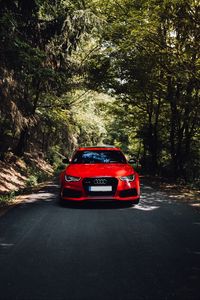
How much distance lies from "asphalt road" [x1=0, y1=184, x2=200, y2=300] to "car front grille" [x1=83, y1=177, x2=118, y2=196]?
54 cm

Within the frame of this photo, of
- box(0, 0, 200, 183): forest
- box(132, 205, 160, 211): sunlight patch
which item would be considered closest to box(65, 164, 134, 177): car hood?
box(132, 205, 160, 211): sunlight patch

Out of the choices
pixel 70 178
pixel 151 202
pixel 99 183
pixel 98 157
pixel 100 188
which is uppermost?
pixel 98 157

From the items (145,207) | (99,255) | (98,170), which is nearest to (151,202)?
(145,207)

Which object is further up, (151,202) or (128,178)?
(128,178)

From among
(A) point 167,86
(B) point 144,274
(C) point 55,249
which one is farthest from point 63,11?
(B) point 144,274

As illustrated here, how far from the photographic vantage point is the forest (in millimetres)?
12500

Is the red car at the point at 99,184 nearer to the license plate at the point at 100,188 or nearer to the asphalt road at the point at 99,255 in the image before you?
A: the license plate at the point at 100,188

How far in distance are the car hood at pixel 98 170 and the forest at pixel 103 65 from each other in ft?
10.4

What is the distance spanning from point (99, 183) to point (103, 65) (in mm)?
15044

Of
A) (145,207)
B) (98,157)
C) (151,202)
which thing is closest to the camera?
(145,207)

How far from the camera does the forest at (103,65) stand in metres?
12.5

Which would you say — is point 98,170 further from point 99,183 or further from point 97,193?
point 97,193

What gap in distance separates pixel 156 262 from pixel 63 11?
1129cm

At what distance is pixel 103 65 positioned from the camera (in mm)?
23078
